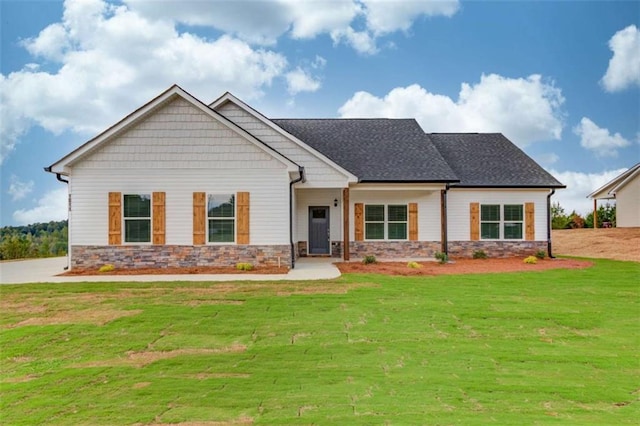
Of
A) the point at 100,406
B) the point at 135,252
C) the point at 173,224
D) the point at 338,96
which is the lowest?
the point at 100,406

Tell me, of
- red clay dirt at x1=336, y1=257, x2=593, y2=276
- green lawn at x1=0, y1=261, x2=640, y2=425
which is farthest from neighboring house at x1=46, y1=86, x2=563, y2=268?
green lawn at x1=0, y1=261, x2=640, y2=425

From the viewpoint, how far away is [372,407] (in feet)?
15.8

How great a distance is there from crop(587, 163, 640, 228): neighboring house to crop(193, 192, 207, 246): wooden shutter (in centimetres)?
2947

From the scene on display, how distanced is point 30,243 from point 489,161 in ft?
75.5

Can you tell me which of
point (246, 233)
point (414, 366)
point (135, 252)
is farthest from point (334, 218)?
point (414, 366)

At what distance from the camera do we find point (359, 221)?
19.0 meters

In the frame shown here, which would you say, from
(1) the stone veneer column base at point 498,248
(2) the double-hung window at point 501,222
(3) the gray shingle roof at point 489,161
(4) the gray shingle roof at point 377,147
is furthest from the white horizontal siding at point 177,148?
(2) the double-hung window at point 501,222

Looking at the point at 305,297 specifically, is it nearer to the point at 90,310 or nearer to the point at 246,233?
the point at 90,310

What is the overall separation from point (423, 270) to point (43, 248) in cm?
1978

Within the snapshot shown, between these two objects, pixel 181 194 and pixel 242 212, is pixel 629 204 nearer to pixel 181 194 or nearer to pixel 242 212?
pixel 242 212

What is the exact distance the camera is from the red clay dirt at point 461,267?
576 inches

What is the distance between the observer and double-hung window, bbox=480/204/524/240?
1966 cm

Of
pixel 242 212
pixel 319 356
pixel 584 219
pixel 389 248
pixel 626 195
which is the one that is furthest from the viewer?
pixel 584 219

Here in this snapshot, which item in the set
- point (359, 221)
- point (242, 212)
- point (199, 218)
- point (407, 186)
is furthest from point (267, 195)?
point (407, 186)
